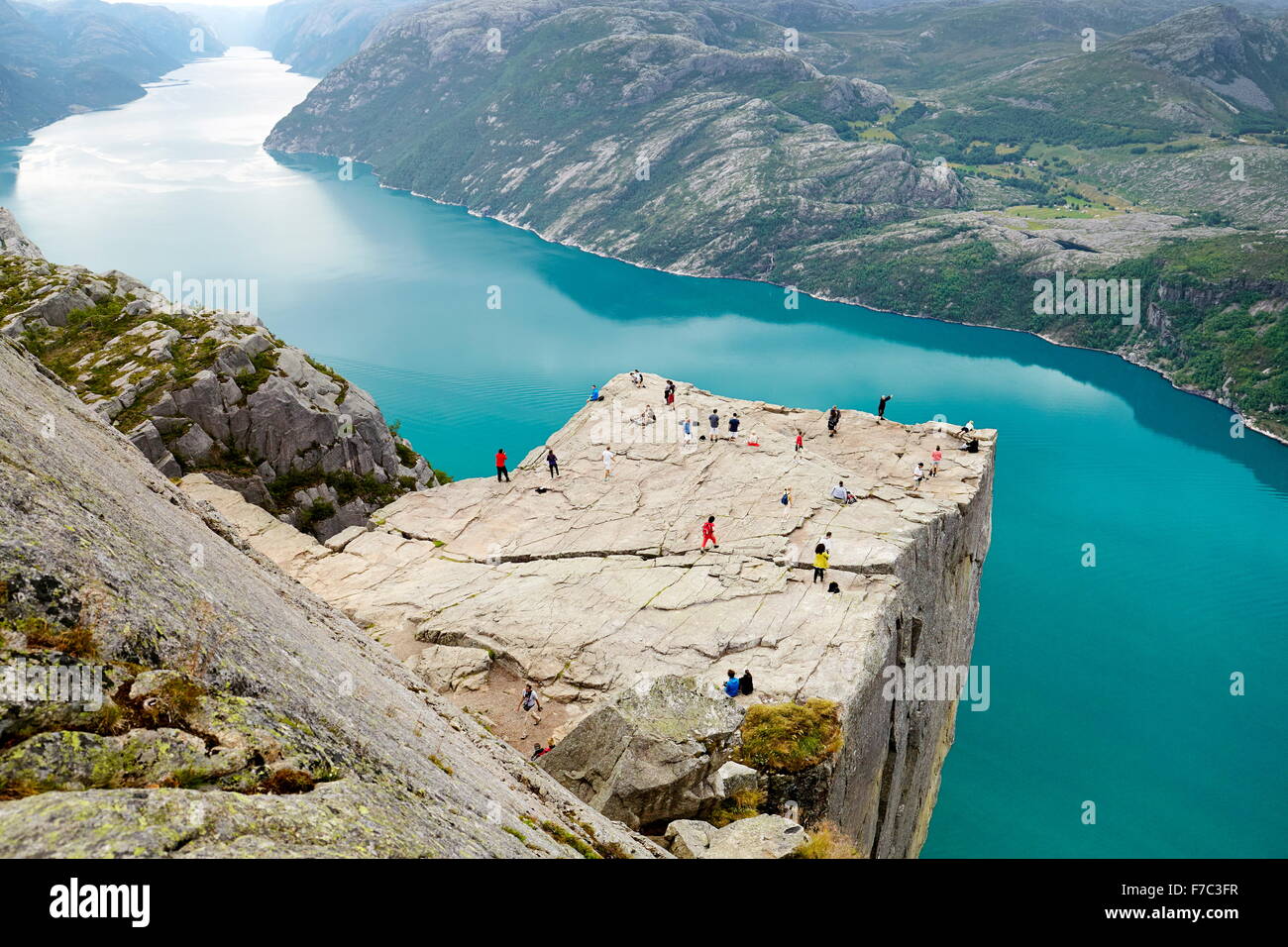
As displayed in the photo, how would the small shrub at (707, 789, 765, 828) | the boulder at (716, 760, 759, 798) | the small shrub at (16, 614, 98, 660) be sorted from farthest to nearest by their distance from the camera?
the boulder at (716, 760, 759, 798) → the small shrub at (707, 789, 765, 828) → the small shrub at (16, 614, 98, 660)

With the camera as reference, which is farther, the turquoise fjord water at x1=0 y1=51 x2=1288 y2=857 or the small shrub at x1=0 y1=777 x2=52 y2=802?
the turquoise fjord water at x1=0 y1=51 x2=1288 y2=857

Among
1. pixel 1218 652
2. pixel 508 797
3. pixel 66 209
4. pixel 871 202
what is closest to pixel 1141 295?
pixel 871 202

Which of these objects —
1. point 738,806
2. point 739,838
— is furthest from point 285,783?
point 738,806

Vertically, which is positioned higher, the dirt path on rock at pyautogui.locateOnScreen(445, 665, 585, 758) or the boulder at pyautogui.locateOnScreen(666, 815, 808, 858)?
the boulder at pyautogui.locateOnScreen(666, 815, 808, 858)

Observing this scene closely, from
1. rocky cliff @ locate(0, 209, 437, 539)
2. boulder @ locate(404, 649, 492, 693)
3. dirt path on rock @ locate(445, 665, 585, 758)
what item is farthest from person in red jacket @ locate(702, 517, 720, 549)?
rocky cliff @ locate(0, 209, 437, 539)

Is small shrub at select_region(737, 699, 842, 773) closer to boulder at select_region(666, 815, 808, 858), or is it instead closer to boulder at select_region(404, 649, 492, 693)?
boulder at select_region(666, 815, 808, 858)

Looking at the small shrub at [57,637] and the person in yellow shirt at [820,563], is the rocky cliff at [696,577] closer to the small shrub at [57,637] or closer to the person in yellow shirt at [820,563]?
the person in yellow shirt at [820,563]

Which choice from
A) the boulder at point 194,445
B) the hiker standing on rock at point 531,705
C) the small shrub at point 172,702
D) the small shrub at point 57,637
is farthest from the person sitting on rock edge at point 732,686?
the boulder at point 194,445

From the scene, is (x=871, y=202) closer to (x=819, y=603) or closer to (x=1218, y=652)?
(x=1218, y=652)
